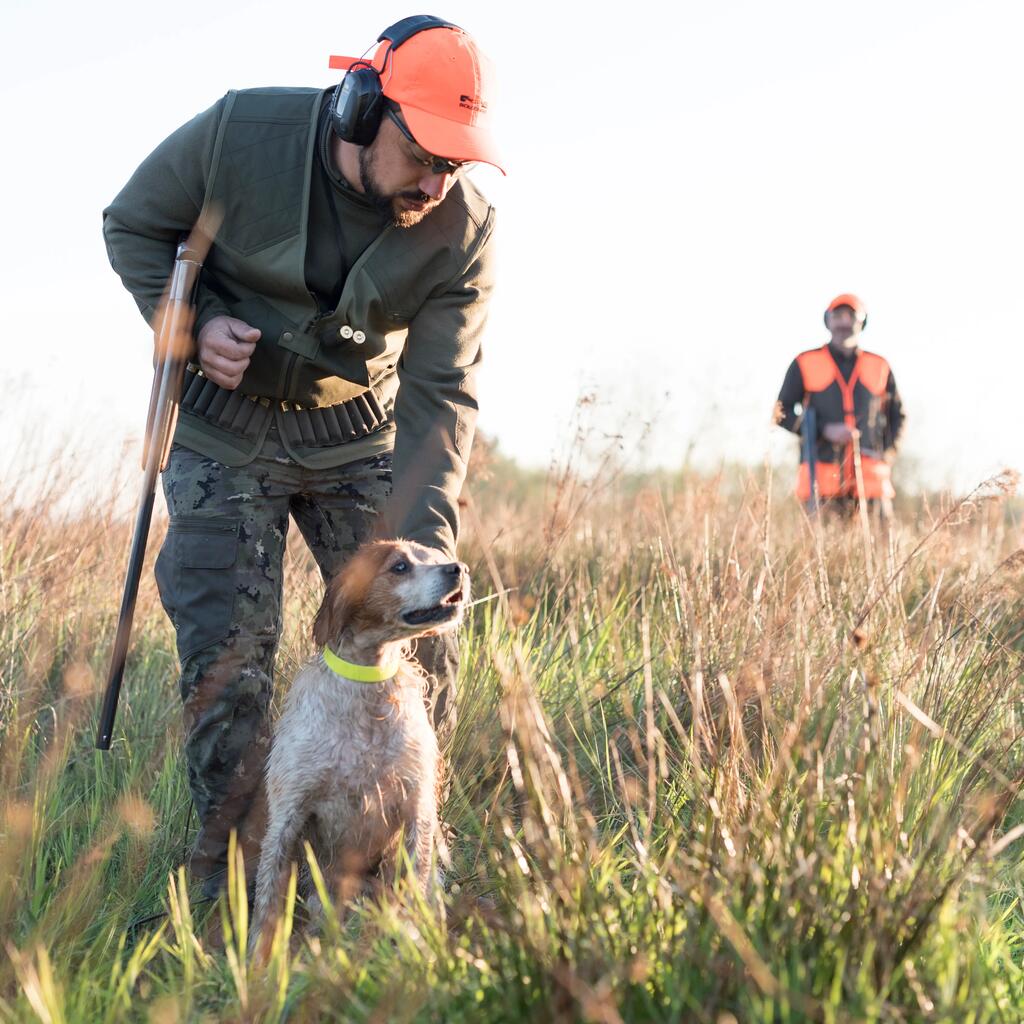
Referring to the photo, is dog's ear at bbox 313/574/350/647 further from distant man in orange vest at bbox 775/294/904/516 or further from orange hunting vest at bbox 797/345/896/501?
orange hunting vest at bbox 797/345/896/501

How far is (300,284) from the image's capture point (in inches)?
149

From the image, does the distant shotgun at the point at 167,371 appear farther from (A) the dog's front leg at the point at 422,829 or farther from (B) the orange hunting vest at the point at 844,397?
(B) the orange hunting vest at the point at 844,397

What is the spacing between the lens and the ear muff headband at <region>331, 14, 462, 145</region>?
3.54 metres

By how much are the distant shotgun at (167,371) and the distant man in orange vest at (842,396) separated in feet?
21.1

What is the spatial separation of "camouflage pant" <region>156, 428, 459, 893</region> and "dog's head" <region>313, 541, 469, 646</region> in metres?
0.26

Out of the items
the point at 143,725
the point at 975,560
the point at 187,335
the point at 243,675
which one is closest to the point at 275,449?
the point at 187,335

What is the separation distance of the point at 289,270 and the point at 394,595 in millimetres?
1071

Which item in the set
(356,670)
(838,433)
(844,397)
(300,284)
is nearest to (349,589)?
(356,670)

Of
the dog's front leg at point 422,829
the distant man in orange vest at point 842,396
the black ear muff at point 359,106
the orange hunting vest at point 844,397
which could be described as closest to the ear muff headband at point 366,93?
the black ear muff at point 359,106

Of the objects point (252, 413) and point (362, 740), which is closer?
point (362, 740)

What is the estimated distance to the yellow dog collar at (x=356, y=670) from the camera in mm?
3646

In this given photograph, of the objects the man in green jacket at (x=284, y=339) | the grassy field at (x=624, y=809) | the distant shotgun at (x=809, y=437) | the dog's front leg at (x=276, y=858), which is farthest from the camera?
the distant shotgun at (x=809, y=437)

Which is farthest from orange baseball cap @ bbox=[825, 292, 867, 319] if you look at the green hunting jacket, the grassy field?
the green hunting jacket

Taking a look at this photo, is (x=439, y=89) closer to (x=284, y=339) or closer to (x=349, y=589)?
(x=284, y=339)
